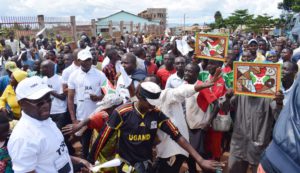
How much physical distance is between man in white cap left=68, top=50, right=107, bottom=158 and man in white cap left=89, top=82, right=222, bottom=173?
5.61 ft

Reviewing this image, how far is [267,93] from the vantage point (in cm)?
315

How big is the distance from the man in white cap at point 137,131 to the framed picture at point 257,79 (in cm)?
96

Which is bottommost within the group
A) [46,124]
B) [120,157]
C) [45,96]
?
[120,157]

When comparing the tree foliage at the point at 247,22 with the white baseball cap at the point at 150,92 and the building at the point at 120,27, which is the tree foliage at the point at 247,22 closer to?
the building at the point at 120,27

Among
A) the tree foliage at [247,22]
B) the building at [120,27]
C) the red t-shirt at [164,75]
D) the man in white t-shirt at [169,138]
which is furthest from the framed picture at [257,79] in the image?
the tree foliage at [247,22]

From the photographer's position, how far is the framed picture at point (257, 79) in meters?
3.15

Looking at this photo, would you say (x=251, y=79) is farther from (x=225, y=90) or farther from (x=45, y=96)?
(x=45, y=96)

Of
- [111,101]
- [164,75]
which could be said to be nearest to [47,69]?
[111,101]

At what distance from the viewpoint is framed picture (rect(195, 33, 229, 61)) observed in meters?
4.31

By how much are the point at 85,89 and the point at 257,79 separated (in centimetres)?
247

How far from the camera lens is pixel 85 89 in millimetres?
4551

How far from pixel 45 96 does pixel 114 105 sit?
1.34 meters

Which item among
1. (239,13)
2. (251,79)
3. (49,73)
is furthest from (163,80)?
(239,13)

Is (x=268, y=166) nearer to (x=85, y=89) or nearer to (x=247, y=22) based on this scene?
(x=85, y=89)
